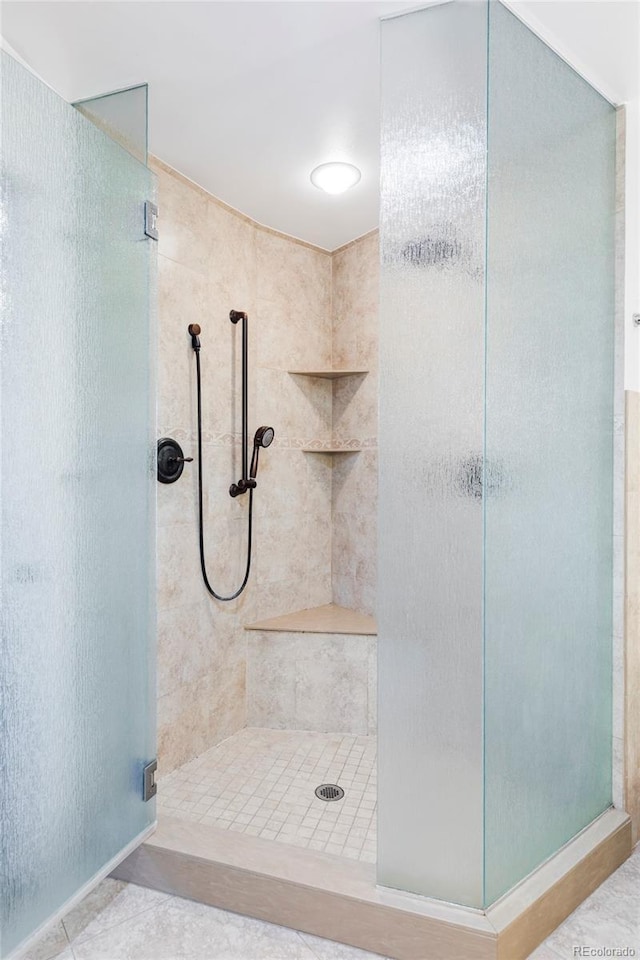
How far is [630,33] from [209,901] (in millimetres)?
2637

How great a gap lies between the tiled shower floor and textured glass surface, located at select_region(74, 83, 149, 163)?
212cm

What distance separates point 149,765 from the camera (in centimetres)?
178

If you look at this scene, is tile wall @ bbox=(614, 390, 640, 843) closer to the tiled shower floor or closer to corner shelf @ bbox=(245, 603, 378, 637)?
the tiled shower floor

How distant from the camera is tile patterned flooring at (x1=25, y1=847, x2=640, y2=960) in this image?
1.49 meters

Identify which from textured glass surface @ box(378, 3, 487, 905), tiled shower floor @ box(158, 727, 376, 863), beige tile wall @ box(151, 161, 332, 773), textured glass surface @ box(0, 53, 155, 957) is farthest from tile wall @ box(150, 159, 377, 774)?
textured glass surface @ box(378, 3, 487, 905)

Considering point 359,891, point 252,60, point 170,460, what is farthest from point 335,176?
point 359,891

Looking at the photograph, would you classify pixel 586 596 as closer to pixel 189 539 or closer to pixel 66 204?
pixel 189 539

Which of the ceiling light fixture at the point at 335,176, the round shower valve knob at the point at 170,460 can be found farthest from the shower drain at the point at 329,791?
the ceiling light fixture at the point at 335,176

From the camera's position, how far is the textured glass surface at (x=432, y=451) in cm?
139

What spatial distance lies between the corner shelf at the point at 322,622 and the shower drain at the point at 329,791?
2.14 feet

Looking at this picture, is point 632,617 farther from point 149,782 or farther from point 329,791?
point 149,782

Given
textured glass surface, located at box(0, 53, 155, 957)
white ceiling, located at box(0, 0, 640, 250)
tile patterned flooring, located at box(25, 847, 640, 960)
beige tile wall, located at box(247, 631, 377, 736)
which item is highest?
white ceiling, located at box(0, 0, 640, 250)

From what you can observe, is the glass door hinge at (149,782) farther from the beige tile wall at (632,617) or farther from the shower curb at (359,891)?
the beige tile wall at (632,617)

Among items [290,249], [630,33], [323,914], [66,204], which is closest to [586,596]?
[323,914]
